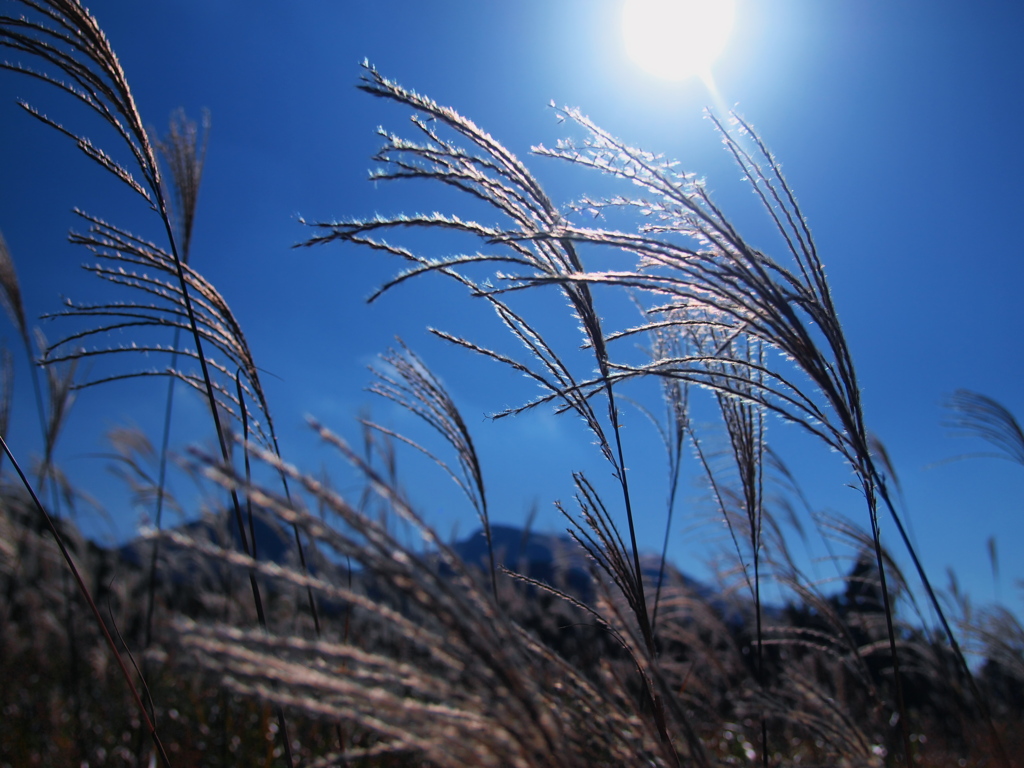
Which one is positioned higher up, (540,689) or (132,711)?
(540,689)

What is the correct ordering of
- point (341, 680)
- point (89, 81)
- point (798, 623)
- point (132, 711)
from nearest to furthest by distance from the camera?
point (341, 680)
point (89, 81)
point (132, 711)
point (798, 623)

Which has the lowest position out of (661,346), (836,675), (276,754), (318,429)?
(276,754)


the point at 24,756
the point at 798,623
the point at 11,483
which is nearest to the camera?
the point at 24,756

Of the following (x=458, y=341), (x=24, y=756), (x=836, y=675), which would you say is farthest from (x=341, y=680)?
(x=836, y=675)

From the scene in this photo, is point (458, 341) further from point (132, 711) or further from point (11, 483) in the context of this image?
point (132, 711)

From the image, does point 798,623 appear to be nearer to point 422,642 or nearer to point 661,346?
point 661,346

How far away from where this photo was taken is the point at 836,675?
192 inches

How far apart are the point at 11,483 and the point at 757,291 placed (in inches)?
230

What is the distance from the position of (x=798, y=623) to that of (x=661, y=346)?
6.48 m

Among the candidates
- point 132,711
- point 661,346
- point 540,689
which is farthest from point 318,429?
point 132,711

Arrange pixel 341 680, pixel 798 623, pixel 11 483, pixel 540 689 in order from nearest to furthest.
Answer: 1. pixel 341 680
2. pixel 540 689
3. pixel 11 483
4. pixel 798 623

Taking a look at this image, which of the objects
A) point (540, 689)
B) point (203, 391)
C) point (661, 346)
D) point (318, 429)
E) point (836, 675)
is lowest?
point (836, 675)

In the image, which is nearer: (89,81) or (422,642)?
(422,642)

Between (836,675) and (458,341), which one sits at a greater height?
(458,341)
